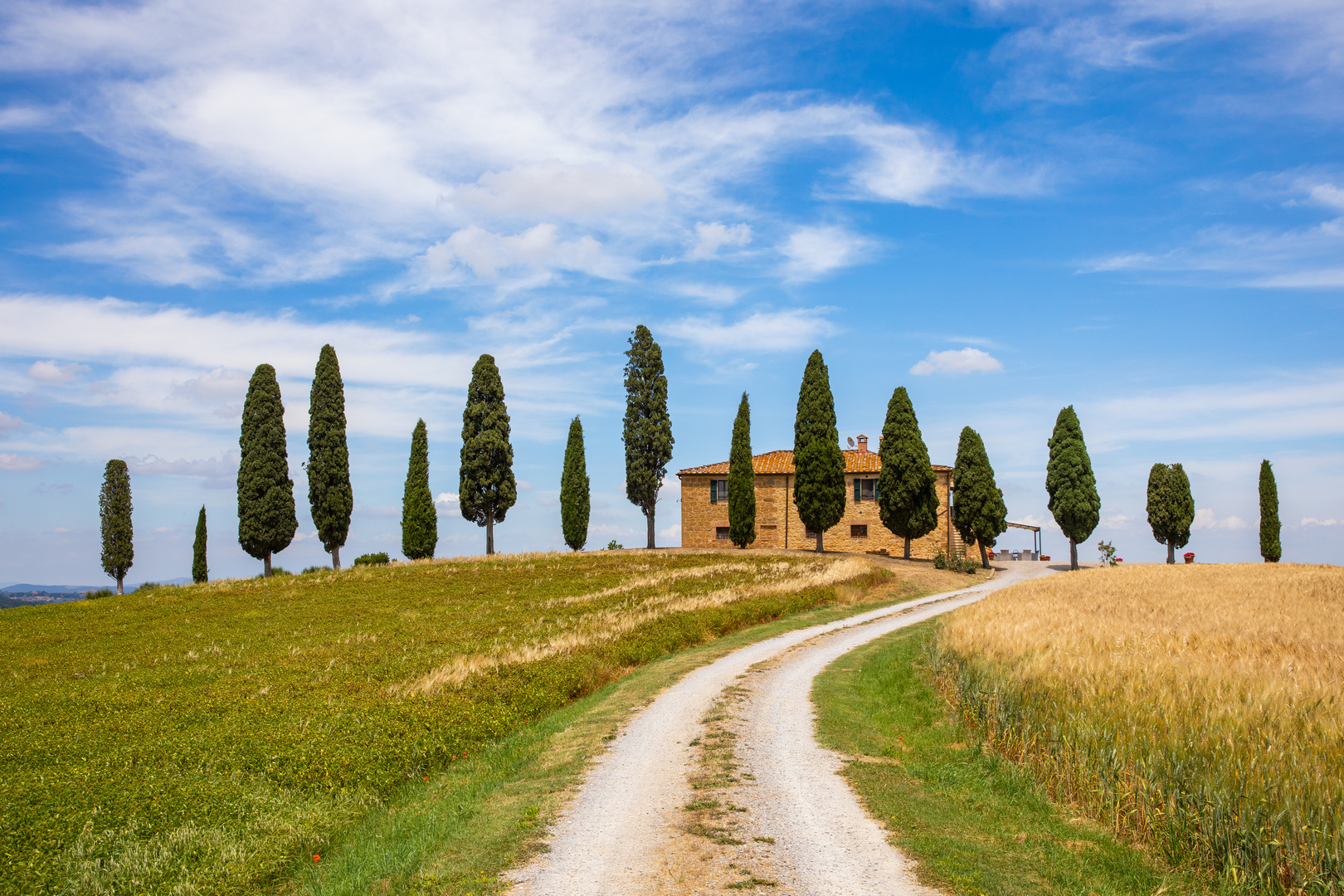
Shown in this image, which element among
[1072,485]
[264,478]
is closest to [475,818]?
[264,478]

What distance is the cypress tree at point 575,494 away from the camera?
60500mm

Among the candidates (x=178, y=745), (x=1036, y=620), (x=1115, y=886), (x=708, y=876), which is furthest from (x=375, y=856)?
(x=1036, y=620)

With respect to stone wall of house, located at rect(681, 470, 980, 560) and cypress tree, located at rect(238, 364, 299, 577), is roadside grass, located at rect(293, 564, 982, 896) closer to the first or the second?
cypress tree, located at rect(238, 364, 299, 577)

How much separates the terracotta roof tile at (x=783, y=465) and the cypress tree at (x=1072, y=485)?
8153mm

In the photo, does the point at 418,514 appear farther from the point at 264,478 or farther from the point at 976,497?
the point at 976,497

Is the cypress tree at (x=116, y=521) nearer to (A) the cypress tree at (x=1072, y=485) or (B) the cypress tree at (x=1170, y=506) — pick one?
(A) the cypress tree at (x=1072, y=485)

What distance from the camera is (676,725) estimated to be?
14266 mm

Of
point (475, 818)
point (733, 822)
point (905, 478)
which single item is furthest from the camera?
point (905, 478)

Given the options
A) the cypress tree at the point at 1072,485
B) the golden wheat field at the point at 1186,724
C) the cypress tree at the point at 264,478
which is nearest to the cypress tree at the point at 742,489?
the cypress tree at the point at 1072,485

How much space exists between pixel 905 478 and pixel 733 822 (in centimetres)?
4850

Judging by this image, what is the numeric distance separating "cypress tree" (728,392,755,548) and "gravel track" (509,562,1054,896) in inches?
1547

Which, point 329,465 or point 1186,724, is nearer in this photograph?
point 1186,724

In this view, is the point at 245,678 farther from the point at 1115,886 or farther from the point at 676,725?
the point at 1115,886

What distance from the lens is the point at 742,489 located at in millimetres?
56094
